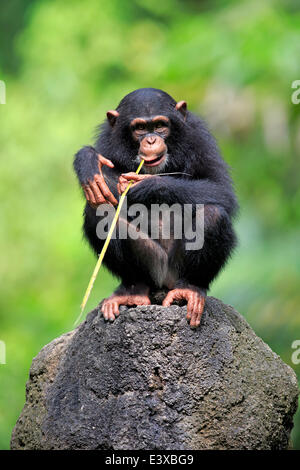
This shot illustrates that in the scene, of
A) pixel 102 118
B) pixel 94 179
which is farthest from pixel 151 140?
pixel 102 118

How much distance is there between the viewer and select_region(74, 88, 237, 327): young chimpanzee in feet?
15.5

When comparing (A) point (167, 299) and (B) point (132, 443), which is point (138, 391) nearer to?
(B) point (132, 443)

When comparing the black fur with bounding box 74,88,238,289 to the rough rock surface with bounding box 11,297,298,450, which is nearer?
the rough rock surface with bounding box 11,297,298,450

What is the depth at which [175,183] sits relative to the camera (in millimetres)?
4914

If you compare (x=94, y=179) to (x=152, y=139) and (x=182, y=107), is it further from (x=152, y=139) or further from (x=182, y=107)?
(x=182, y=107)

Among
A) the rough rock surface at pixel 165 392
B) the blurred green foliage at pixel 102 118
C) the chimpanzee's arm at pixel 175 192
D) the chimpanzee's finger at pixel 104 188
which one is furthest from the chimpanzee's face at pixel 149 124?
the blurred green foliage at pixel 102 118

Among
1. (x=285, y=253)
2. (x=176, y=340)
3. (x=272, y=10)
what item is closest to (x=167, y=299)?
(x=176, y=340)

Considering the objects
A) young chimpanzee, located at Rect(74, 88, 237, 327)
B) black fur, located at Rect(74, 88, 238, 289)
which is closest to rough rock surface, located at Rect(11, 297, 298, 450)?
young chimpanzee, located at Rect(74, 88, 237, 327)

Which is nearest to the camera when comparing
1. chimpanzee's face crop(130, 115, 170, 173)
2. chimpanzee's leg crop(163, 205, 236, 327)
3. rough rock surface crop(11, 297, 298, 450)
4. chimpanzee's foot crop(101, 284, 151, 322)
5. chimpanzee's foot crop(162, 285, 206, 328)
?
rough rock surface crop(11, 297, 298, 450)

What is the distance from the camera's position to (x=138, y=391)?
4246 mm

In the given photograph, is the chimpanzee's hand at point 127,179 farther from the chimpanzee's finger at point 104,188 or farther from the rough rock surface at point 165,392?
the rough rock surface at point 165,392

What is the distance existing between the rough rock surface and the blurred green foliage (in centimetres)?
371

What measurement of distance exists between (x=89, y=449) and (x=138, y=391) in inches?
16.3

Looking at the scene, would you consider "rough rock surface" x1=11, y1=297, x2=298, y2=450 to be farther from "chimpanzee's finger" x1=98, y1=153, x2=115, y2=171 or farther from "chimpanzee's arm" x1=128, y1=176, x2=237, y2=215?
"chimpanzee's finger" x1=98, y1=153, x2=115, y2=171
